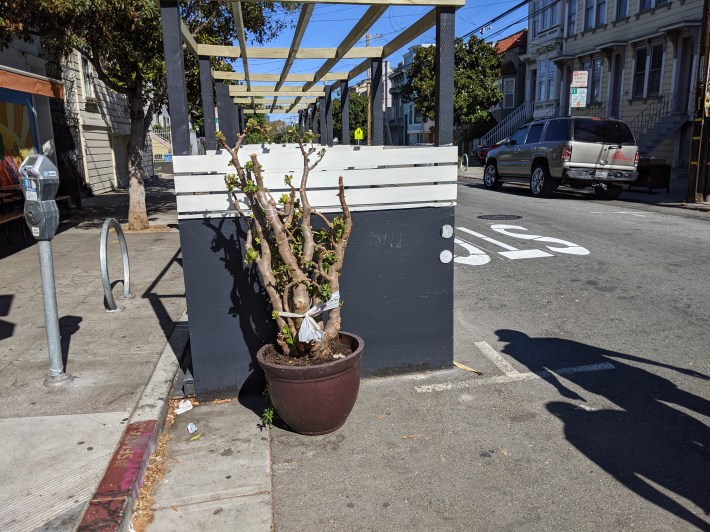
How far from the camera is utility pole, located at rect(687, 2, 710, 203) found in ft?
44.5

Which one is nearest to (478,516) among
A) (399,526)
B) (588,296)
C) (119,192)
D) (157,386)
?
(399,526)

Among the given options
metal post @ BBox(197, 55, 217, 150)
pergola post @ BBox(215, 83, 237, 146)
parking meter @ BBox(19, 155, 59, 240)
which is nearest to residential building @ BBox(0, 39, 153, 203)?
pergola post @ BBox(215, 83, 237, 146)

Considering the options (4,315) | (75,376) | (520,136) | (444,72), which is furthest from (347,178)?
(520,136)

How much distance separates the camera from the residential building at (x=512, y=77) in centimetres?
3794

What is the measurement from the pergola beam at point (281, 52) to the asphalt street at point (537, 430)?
9.66 ft

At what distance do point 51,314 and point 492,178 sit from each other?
17.1m

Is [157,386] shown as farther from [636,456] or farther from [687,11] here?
[687,11]

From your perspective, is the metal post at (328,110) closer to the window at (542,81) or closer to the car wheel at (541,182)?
the car wheel at (541,182)

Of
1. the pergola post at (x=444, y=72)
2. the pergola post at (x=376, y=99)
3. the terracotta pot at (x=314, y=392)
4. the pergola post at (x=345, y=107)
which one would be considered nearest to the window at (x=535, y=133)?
the pergola post at (x=345, y=107)

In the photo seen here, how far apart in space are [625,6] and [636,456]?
1055 inches

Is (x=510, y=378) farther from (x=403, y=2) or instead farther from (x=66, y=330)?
(x=66, y=330)

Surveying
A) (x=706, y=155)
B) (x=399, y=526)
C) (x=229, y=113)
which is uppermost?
(x=229, y=113)

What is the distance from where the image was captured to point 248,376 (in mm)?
4312

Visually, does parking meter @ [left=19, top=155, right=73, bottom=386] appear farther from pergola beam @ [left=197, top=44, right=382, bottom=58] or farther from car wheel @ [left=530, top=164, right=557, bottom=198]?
car wheel @ [left=530, top=164, right=557, bottom=198]
